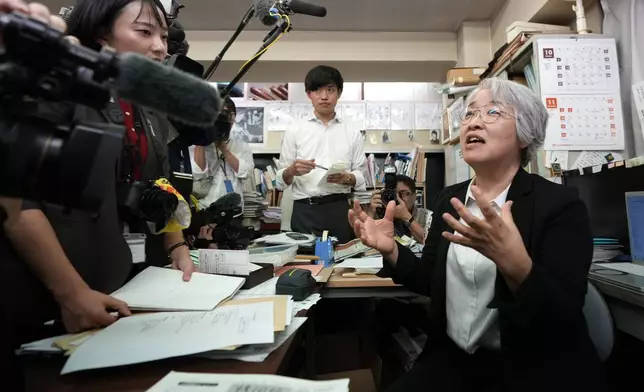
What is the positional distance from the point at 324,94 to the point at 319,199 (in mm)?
726

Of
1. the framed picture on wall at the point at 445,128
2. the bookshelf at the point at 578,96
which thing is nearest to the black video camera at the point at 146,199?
the bookshelf at the point at 578,96

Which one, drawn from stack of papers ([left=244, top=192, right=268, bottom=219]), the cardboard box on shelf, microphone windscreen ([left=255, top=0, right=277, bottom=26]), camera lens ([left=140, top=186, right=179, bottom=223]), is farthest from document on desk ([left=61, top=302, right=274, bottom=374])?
the cardboard box on shelf

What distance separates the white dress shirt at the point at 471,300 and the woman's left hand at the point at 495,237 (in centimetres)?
17

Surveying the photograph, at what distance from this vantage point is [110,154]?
33 cm

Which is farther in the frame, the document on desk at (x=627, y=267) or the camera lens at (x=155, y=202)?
the document on desk at (x=627, y=267)

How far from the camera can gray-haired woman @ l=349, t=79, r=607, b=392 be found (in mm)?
748

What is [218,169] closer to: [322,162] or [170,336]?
[322,162]

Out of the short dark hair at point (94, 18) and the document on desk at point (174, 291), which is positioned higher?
the short dark hair at point (94, 18)

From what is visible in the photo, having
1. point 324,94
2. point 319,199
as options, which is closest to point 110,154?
point 319,199

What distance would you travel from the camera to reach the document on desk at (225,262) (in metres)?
1.01

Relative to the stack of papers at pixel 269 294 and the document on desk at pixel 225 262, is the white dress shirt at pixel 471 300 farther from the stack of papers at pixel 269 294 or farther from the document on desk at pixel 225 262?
the document on desk at pixel 225 262

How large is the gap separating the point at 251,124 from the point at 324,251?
3087 millimetres

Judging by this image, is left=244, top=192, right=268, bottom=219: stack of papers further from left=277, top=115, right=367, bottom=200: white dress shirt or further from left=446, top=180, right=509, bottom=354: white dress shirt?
left=446, top=180, right=509, bottom=354: white dress shirt

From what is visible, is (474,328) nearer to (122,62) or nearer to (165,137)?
(122,62)
